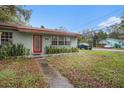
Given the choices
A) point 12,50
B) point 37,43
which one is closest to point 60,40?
point 37,43

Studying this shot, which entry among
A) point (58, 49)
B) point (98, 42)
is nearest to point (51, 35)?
point (58, 49)

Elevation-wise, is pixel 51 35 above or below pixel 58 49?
above

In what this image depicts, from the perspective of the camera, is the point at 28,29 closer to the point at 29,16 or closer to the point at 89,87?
the point at 29,16

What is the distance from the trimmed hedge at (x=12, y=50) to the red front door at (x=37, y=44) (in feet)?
4.61

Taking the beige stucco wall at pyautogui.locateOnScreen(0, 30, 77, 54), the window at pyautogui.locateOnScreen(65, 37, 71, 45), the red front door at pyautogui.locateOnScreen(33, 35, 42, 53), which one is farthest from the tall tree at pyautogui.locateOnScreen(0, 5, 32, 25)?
the window at pyautogui.locateOnScreen(65, 37, 71, 45)

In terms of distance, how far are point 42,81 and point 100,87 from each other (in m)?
2.07

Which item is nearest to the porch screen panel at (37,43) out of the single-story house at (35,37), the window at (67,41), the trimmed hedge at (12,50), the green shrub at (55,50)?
the single-story house at (35,37)

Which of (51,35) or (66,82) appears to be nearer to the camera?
(66,82)

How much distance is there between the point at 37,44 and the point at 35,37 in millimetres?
631

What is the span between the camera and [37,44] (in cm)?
1520

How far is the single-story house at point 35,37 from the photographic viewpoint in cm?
1300

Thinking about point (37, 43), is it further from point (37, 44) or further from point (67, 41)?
point (67, 41)

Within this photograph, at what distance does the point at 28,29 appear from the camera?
13.7 meters
